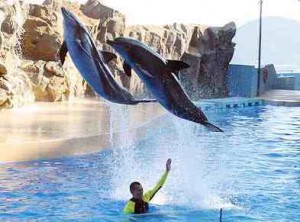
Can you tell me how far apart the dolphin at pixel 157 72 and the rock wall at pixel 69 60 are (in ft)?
29.2

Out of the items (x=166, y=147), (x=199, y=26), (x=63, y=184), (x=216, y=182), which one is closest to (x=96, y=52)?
(x=63, y=184)

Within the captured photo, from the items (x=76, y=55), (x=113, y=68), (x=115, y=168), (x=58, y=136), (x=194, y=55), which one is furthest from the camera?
(x=194, y=55)

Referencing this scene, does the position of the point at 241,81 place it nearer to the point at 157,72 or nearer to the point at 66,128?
the point at 66,128

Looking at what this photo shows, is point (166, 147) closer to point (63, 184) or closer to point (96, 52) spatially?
point (63, 184)

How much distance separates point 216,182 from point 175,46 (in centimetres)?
1415

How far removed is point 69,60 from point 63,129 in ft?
23.5

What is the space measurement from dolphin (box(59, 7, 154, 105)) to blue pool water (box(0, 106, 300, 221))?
6.29 feet

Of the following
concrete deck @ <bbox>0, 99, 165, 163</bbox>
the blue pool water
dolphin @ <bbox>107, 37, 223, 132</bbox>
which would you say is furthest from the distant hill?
dolphin @ <bbox>107, 37, 223, 132</bbox>

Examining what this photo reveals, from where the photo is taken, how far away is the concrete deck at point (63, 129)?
331 inches

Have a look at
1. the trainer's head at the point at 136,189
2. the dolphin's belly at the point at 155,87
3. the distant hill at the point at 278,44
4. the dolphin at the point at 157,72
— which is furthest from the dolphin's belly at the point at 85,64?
the distant hill at the point at 278,44

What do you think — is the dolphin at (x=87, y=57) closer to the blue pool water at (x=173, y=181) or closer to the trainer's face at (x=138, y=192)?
the trainer's face at (x=138, y=192)

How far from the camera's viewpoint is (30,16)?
16.5 metres

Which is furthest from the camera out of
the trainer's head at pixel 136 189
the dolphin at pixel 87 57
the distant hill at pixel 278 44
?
the distant hill at pixel 278 44

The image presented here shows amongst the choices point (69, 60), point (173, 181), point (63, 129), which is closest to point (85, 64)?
point (173, 181)
